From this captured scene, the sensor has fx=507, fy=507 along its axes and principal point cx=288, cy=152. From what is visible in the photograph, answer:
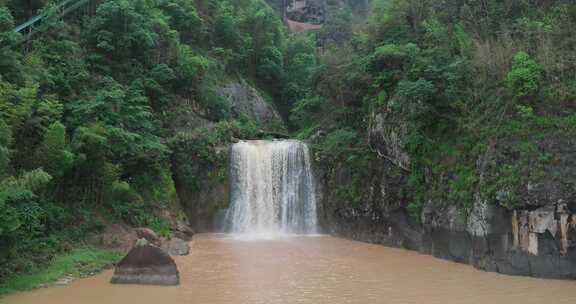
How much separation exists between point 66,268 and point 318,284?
21.9 feet

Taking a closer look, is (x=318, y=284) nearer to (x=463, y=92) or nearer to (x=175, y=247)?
(x=175, y=247)

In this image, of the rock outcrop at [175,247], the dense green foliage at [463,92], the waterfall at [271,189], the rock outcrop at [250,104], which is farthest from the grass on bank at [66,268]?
the rock outcrop at [250,104]

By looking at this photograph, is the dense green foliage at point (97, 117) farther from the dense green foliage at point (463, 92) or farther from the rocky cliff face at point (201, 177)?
the dense green foliage at point (463, 92)

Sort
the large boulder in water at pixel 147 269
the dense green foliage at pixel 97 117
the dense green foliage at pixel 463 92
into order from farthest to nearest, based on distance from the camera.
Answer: the dense green foliage at pixel 463 92
the dense green foliage at pixel 97 117
the large boulder in water at pixel 147 269

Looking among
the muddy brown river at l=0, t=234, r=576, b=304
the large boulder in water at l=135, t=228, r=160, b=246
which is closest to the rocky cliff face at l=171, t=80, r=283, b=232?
the large boulder in water at l=135, t=228, r=160, b=246

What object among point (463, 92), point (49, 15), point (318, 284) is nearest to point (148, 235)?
point (318, 284)

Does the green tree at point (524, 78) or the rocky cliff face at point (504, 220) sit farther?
the green tree at point (524, 78)

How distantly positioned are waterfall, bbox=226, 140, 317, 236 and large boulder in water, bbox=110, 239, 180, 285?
9648mm

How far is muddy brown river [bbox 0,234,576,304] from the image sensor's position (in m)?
11.4

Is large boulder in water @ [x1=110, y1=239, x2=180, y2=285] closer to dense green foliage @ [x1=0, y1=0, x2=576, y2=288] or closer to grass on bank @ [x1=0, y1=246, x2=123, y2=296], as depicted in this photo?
grass on bank @ [x1=0, y1=246, x2=123, y2=296]

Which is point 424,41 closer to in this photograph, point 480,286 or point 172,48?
point 480,286

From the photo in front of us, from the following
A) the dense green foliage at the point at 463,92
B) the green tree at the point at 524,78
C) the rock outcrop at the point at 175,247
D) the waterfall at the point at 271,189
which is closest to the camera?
the dense green foliage at the point at 463,92

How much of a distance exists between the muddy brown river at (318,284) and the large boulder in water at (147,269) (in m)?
0.28

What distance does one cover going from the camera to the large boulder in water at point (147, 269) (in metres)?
12.7
